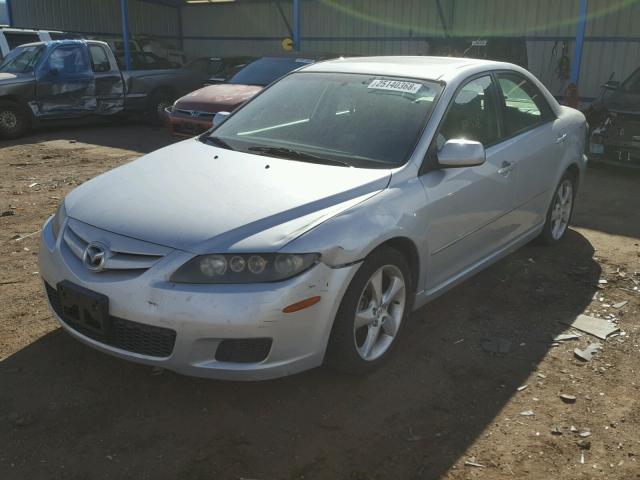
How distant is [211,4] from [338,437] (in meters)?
22.1

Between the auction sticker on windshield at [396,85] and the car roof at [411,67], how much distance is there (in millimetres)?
84

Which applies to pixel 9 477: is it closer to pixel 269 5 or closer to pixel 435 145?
pixel 435 145

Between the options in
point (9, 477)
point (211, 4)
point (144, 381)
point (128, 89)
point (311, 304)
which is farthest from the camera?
point (211, 4)

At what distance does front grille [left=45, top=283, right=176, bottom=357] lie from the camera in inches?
110

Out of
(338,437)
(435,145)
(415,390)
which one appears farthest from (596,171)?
(338,437)

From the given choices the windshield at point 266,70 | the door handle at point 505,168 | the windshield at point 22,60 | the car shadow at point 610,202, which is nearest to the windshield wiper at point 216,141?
the door handle at point 505,168

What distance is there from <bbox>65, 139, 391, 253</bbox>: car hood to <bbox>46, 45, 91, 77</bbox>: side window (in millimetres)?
8754

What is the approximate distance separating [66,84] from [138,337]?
9908mm

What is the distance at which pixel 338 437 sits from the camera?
2855 millimetres

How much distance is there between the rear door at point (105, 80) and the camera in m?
11.9

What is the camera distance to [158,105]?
13266 millimetres

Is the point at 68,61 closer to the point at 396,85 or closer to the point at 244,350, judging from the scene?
the point at 396,85

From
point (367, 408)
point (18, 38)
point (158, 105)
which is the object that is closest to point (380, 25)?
point (158, 105)

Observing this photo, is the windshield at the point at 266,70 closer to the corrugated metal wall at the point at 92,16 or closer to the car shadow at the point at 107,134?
the car shadow at the point at 107,134
